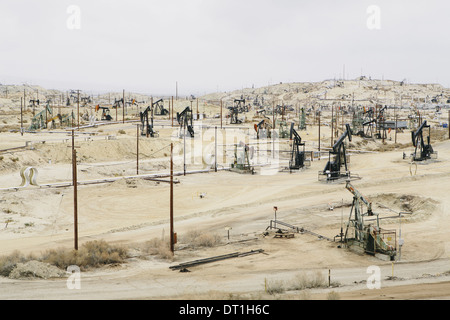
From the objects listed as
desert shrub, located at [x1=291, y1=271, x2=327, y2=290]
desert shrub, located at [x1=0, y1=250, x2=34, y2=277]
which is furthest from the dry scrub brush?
desert shrub, located at [x1=291, y1=271, x2=327, y2=290]

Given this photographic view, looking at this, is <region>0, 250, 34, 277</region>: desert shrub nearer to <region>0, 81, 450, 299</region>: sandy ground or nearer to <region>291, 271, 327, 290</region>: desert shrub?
<region>0, 81, 450, 299</region>: sandy ground

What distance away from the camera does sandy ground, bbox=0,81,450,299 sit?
18.1 metres

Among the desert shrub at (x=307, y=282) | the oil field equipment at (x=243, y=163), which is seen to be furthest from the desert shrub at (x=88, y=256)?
the oil field equipment at (x=243, y=163)

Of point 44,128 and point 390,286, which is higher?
point 44,128

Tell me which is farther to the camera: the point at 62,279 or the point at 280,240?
the point at 280,240

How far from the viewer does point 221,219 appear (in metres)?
30.7

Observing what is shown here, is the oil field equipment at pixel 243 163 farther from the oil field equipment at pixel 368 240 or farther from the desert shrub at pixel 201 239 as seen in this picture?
the oil field equipment at pixel 368 240

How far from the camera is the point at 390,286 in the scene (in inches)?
695

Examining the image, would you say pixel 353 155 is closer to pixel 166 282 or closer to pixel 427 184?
pixel 427 184

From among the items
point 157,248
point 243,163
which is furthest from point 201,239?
point 243,163

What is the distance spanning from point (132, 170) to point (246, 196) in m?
18.0

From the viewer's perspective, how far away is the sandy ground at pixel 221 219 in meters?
18.1

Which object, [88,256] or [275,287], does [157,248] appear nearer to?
[88,256]
